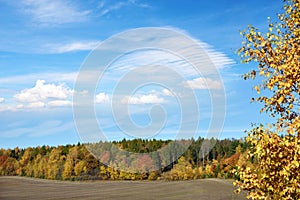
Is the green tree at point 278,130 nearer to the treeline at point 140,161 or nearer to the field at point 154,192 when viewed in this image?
the field at point 154,192

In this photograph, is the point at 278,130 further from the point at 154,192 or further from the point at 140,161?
the point at 140,161

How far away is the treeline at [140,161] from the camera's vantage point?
102562 millimetres

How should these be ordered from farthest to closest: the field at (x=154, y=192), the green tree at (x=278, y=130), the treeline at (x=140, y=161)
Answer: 1. the treeline at (x=140, y=161)
2. the field at (x=154, y=192)
3. the green tree at (x=278, y=130)

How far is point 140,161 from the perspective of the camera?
109 m

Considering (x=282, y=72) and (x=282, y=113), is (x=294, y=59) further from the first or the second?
(x=282, y=113)

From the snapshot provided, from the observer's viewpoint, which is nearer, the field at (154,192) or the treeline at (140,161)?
the field at (154,192)

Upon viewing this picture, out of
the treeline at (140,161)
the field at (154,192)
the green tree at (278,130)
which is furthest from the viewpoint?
the treeline at (140,161)

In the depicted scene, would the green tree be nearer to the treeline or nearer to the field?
the field

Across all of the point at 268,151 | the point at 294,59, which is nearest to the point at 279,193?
the point at 268,151

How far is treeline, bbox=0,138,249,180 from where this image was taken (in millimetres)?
102562

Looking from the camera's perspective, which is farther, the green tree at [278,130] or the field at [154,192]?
the field at [154,192]

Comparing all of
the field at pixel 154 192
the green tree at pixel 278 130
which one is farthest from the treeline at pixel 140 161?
the green tree at pixel 278 130

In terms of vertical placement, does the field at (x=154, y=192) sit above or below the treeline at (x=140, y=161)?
below

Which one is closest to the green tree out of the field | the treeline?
the field
